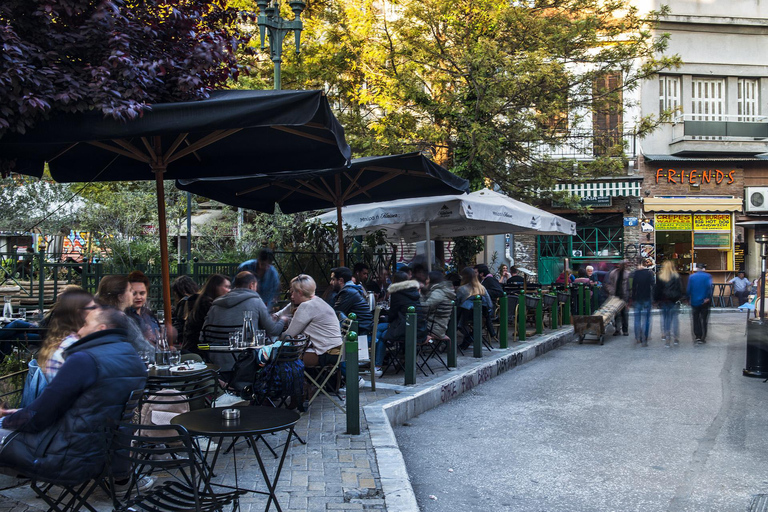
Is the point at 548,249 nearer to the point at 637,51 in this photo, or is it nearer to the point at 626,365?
the point at 637,51

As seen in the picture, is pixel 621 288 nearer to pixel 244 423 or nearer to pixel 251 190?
pixel 251 190

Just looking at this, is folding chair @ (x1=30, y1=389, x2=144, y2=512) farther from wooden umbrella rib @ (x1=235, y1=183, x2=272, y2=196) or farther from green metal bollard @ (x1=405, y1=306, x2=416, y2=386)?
wooden umbrella rib @ (x1=235, y1=183, x2=272, y2=196)

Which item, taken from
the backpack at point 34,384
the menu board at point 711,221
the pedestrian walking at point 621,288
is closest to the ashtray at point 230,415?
the backpack at point 34,384

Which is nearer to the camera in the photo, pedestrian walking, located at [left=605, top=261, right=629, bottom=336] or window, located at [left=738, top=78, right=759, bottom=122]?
pedestrian walking, located at [left=605, top=261, right=629, bottom=336]

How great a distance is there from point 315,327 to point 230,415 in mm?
3410

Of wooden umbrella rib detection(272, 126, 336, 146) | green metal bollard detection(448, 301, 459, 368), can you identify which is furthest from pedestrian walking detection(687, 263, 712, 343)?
wooden umbrella rib detection(272, 126, 336, 146)

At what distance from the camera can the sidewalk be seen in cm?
435

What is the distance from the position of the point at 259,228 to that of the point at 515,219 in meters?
6.05

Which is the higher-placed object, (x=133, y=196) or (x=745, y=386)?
(x=133, y=196)

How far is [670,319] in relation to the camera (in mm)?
13828

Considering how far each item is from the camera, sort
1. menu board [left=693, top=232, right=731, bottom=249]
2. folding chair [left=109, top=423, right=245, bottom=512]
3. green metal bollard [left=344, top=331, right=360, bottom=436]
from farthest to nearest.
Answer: menu board [left=693, top=232, right=731, bottom=249]
green metal bollard [left=344, top=331, right=360, bottom=436]
folding chair [left=109, top=423, right=245, bottom=512]

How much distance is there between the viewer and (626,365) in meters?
11.0

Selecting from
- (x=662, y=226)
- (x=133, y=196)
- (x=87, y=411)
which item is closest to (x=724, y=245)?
(x=662, y=226)

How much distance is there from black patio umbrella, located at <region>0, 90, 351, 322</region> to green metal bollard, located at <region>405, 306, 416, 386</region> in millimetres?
2019
